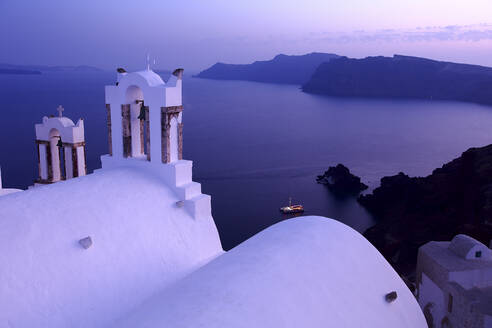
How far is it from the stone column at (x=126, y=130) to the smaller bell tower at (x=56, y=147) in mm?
1707

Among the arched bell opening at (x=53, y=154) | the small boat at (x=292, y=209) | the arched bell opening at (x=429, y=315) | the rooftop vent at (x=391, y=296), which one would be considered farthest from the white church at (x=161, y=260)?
the small boat at (x=292, y=209)

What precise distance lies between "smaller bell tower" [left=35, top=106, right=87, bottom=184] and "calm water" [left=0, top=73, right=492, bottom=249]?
26.1 metres

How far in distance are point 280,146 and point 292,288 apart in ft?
204

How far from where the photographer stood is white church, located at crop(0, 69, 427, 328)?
5816 mm

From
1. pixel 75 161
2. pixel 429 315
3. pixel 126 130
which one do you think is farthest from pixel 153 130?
pixel 429 315

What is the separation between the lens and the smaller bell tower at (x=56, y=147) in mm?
11641

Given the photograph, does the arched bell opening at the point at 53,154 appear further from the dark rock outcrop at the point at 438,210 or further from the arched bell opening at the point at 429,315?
the dark rock outcrop at the point at 438,210

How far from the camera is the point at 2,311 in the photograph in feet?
19.7

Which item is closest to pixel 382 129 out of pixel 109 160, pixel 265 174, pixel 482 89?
pixel 265 174

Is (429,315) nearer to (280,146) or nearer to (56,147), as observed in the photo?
(56,147)

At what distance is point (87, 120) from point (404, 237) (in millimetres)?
58975

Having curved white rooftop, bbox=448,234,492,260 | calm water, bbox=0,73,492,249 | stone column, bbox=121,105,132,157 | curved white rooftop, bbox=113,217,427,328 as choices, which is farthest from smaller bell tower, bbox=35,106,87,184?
calm water, bbox=0,73,492,249

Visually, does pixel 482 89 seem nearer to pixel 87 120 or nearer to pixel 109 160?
pixel 87 120

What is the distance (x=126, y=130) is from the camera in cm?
1073
